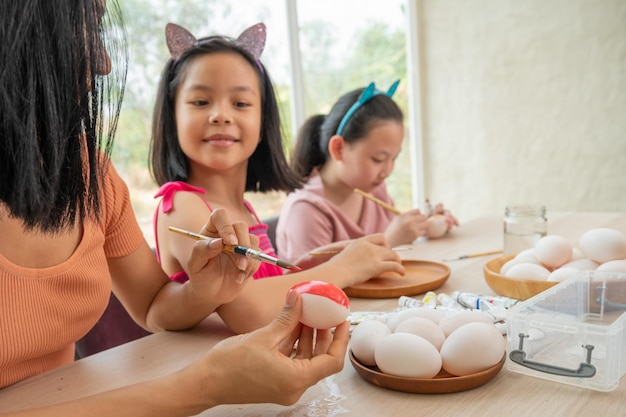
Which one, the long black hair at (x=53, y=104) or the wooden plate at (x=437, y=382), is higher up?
the long black hair at (x=53, y=104)

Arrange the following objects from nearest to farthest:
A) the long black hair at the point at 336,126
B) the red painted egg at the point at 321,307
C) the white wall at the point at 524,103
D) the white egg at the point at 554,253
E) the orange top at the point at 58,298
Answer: the red painted egg at the point at 321,307
the orange top at the point at 58,298
the white egg at the point at 554,253
the long black hair at the point at 336,126
the white wall at the point at 524,103

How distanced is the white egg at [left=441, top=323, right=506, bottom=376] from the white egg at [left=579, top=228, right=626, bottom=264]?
19.1 inches

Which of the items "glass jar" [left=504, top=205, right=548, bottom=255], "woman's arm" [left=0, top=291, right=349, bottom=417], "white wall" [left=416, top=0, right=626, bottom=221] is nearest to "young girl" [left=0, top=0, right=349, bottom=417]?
"woman's arm" [left=0, top=291, right=349, bottom=417]

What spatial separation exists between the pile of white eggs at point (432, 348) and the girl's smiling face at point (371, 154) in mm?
1295

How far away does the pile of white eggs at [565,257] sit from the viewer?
3.54 ft

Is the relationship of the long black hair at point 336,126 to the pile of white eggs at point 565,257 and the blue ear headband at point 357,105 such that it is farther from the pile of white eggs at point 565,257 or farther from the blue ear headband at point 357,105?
the pile of white eggs at point 565,257

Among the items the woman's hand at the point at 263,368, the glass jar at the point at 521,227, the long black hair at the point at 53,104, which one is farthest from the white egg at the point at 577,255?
the long black hair at the point at 53,104

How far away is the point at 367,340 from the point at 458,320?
132 millimetres

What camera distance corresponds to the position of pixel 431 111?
4.51 m

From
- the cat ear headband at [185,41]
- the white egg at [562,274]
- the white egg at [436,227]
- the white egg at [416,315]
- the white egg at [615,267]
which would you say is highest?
the cat ear headband at [185,41]

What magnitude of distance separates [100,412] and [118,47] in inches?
19.1

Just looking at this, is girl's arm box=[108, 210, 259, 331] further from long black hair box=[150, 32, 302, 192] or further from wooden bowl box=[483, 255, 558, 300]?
wooden bowl box=[483, 255, 558, 300]

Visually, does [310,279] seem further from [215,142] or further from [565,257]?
[565,257]

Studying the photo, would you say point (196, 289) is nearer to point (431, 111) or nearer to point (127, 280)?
point (127, 280)
